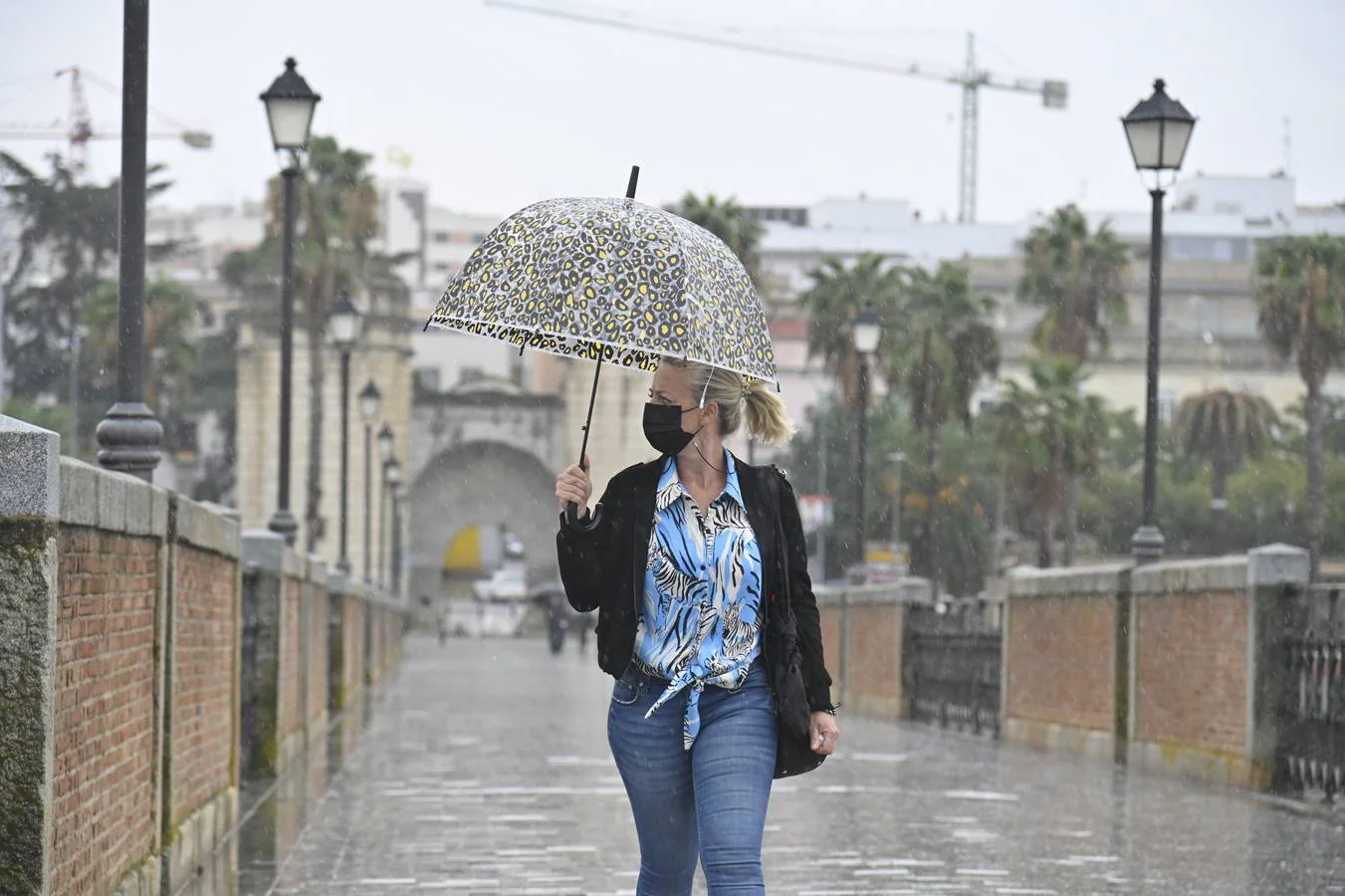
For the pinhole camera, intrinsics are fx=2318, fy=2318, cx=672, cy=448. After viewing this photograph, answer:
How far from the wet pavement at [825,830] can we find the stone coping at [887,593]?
7307 millimetres

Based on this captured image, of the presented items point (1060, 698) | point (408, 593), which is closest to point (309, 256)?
point (408, 593)

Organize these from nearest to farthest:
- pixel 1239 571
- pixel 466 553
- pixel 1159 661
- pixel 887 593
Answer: pixel 1239 571, pixel 1159 661, pixel 887 593, pixel 466 553

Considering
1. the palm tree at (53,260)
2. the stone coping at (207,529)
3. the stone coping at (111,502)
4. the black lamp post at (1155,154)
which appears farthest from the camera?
the palm tree at (53,260)

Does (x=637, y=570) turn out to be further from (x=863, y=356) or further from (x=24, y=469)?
(x=863, y=356)

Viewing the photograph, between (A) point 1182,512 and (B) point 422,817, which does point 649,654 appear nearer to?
(B) point 422,817

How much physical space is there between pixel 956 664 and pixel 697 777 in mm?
20077

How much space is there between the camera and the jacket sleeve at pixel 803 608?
5.80 meters

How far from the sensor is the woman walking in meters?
5.66

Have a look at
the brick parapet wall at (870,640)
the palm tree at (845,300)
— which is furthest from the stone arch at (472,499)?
the brick parapet wall at (870,640)

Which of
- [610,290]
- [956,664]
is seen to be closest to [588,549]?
[610,290]

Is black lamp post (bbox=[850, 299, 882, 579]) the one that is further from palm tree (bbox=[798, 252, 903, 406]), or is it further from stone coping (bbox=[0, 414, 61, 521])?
stone coping (bbox=[0, 414, 61, 521])

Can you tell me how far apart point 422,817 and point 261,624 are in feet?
11.0

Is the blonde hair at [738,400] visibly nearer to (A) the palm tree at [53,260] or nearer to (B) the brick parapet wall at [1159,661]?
(B) the brick parapet wall at [1159,661]

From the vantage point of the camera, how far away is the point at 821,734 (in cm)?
576
